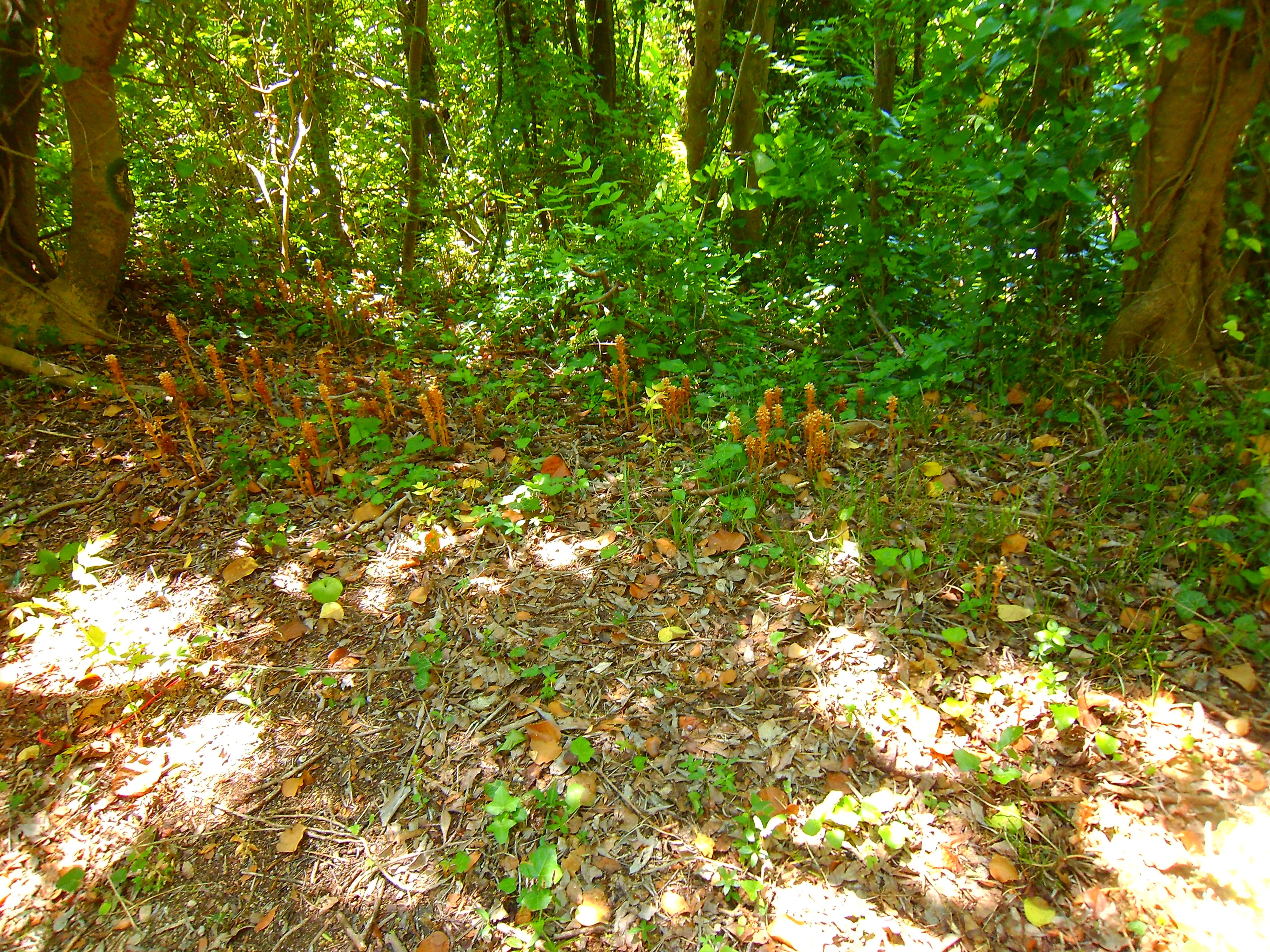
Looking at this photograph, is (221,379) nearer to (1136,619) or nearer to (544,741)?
(544,741)

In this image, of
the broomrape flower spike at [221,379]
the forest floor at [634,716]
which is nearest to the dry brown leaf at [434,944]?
the forest floor at [634,716]

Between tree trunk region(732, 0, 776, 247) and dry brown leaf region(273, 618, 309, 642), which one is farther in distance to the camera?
tree trunk region(732, 0, 776, 247)

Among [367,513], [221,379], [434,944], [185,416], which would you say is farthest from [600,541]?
[221,379]

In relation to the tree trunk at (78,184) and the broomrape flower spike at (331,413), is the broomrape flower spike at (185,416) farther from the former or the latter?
the tree trunk at (78,184)

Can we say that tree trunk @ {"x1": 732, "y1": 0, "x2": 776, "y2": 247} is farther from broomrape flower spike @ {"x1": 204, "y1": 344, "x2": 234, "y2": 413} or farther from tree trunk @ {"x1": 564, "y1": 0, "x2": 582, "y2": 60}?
broomrape flower spike @ {"x1": 204, "y1": 344, "x2": 234, "y2": 413}

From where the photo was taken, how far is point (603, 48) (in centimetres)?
618

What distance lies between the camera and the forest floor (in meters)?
1.93

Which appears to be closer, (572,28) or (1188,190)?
(1188,190)

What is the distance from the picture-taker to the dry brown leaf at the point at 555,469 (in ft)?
11.4

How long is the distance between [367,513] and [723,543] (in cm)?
170

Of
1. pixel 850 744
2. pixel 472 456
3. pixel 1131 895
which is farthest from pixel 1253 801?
pixel 472 456

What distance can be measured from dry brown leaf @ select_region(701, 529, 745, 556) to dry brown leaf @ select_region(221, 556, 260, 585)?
199 cm

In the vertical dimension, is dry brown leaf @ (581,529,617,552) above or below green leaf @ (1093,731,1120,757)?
above

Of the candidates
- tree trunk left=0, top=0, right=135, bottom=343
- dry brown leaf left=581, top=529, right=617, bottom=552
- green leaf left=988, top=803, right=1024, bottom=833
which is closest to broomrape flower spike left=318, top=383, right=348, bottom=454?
dry brown leaf left=581, top=529, right=617, bottom=552
